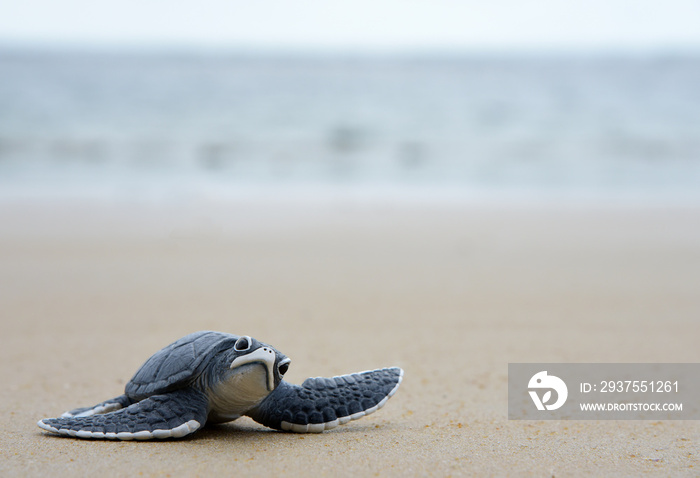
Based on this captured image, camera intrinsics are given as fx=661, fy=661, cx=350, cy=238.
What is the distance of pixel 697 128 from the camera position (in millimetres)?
22516

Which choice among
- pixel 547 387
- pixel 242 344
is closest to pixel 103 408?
pixel 242 344

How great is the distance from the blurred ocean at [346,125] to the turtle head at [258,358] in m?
11.0

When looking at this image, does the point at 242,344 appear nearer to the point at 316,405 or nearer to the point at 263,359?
the point at 263,359

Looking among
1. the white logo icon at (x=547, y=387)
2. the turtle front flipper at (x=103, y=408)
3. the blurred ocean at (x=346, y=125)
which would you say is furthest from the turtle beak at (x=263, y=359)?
the blurred ocean at (x=346, y=125)

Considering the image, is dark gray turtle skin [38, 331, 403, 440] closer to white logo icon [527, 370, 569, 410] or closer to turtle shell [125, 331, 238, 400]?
turtle shell [125, 331, 238, 400]

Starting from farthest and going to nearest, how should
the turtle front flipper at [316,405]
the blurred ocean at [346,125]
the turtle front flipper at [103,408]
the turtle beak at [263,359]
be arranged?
the blurred ocean at [346,125]
the turtle front flipper at [103,408]
the turtle front flipper at [316,405]
the turtle beak at [263,359]

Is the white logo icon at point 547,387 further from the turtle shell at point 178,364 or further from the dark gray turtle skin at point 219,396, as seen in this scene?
the turtle shell at point 178,364

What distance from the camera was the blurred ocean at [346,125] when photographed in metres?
15.6

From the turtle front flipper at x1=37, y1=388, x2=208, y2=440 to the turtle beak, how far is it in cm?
31

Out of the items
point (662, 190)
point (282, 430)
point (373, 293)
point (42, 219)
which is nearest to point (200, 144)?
point (42, 219)

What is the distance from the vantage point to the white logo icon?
3359mm

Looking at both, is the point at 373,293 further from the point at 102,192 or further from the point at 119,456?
the point at 102,192

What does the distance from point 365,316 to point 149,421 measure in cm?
315

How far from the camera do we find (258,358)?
88.5 inches
